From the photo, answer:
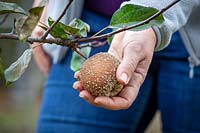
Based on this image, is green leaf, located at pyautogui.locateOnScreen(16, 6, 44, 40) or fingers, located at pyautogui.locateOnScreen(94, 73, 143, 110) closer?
green leaf, located at pyautogui.locateOnScreen(16, 6, 44, 40)

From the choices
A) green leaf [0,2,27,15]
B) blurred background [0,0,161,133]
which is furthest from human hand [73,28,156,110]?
blurred background [0,0,161,133]

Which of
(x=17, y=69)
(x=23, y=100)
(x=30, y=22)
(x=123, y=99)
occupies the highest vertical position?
(x=30, y=22)

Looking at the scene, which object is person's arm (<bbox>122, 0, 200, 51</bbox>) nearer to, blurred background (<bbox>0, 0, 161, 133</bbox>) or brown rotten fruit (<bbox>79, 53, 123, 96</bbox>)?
brown rotten fruit (<bbox>79, 53, 123, 96</bbox>)

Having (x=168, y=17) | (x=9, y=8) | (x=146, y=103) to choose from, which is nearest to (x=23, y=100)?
(x=146, y=103)

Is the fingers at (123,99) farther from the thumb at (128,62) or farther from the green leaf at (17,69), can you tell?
the green leaf at (17,69)

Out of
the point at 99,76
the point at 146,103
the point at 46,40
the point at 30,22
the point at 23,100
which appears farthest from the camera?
the point at 23,100

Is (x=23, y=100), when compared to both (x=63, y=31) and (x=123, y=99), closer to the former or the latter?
(x=123, y=99)

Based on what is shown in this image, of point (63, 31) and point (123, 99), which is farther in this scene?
point (123, 99)

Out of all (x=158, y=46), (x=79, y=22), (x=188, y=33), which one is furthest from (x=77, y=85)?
(x=188, y=33)
